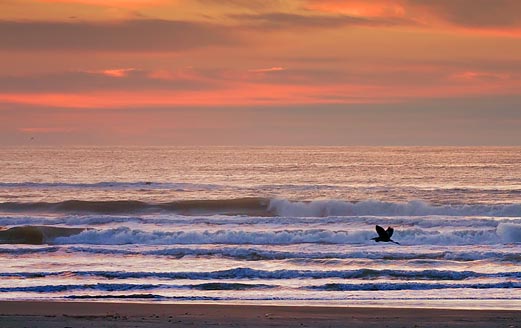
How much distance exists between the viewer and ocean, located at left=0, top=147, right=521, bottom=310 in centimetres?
1794

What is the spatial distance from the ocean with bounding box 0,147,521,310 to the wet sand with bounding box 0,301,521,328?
3.44 ft

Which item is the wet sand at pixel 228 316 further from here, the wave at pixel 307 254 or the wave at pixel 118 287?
the wave at pixel 307 254

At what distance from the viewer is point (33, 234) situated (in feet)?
105

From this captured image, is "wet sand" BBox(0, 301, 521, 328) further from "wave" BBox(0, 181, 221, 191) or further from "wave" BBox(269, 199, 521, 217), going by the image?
"wave" BBox(0, 181, 221, 191)

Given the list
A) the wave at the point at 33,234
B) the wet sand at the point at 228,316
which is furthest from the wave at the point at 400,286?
the wave at the point at 33,234

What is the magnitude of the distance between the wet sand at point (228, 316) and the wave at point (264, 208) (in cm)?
2672

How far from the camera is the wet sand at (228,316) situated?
1354cm

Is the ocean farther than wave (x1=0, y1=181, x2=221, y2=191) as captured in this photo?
No

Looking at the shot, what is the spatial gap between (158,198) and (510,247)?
24522 millimetres

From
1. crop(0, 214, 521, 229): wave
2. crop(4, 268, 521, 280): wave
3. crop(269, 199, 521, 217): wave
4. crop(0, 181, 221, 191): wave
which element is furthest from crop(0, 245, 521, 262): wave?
crop(0, 181, 221, 191): wave

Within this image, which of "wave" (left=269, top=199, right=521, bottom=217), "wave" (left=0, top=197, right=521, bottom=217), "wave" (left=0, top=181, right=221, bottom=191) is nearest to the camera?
"wave" (left=269, top=199, right=521, bottom=217)

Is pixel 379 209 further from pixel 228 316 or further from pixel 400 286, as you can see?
pixel 228 316

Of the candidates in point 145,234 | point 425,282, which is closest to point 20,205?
point 145,234

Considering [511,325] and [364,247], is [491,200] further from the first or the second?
[511,325]
